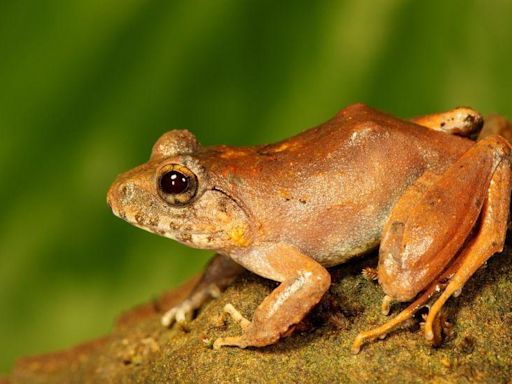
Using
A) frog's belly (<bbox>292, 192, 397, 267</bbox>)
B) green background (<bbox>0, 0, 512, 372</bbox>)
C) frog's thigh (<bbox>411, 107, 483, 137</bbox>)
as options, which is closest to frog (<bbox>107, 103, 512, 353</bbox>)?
frog's belly (<bbox>292, 192, 397, 267</bbox>)

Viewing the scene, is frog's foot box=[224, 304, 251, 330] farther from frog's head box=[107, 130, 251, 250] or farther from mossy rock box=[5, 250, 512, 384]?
frog's head box=[107, 130, 251, 250]

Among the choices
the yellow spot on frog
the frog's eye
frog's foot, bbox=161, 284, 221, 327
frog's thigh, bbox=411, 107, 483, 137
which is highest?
frog's thigh, bbox=411, 107, 483, 137

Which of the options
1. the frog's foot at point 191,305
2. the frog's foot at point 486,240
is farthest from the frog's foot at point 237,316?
the frog's foot at point 486,240

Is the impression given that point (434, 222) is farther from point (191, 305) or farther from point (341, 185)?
point (191, 305)

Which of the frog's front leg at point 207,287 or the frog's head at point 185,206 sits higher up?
the frog's head at point 185,206

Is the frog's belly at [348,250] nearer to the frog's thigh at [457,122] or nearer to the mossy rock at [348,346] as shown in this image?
the mossy rock at [348,346]

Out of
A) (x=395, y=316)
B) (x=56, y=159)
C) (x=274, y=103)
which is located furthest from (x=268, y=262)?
(x=56, y=159)

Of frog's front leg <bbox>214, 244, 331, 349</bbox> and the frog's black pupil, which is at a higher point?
the frog's black pupil
